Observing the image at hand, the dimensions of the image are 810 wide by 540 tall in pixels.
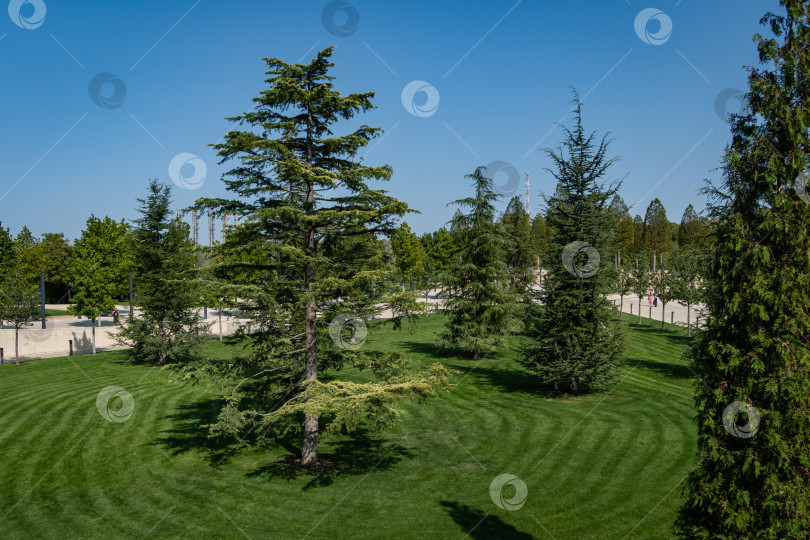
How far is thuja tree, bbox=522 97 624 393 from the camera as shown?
1956 centimetres

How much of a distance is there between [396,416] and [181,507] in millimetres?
5668

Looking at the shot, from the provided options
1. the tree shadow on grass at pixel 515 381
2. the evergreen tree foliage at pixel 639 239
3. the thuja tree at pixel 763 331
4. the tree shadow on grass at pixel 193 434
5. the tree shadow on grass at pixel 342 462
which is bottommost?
the tree shadow on grass at pixel 193 434

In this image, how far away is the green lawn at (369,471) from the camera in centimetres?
1091

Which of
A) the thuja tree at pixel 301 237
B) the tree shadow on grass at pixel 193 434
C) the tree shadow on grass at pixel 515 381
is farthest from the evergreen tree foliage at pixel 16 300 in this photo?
the tree shadow on grass at pixel 515 381

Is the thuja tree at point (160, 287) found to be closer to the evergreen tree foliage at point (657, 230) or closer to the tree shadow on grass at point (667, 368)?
the tree shadow on grass at point (667, 368)

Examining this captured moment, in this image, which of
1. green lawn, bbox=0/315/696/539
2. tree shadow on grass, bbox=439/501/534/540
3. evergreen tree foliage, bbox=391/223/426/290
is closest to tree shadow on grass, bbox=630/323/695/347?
green lawn, bbox=0/315/696/539

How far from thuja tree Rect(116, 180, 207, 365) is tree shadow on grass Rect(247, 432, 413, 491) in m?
15.2

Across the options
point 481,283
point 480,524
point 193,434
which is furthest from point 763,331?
point 481,283

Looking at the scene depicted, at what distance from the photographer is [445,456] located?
49.2ft

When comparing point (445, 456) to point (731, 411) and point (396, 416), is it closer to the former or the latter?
point (396, 416)

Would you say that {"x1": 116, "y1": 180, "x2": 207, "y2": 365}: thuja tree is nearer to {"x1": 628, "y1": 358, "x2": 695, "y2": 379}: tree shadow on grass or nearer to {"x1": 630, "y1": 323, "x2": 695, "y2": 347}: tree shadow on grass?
{"x1": 628, "y1": 358, "x2": 695, "y2": 379}: tree shadow on grass

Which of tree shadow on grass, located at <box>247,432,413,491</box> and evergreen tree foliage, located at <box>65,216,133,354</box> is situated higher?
evergreen tree foliage, located at <box>65,216,133,354</box>

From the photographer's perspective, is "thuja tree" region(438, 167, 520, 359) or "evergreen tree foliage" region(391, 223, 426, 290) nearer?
"thuja tree" region(438, 167, 520, 359)

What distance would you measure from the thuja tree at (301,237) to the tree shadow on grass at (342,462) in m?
0.52
